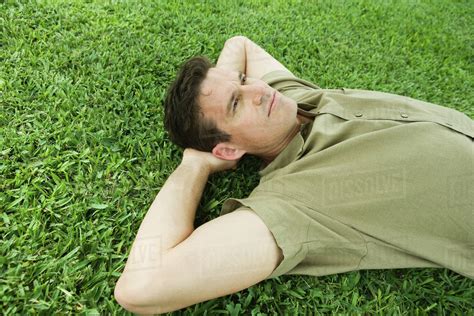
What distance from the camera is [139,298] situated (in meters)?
1.45

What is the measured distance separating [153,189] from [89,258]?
53 centimetres

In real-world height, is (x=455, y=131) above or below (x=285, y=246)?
above

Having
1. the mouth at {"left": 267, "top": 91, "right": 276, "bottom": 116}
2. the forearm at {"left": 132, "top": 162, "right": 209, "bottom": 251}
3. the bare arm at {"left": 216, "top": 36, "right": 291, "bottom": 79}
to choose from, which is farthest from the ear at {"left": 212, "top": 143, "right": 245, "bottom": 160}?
the bare arm at {"left": 216, "top": 36, "right": 291, "bottom": 79}

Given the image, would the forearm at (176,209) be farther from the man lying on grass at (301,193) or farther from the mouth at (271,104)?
the mouth at (271,104)

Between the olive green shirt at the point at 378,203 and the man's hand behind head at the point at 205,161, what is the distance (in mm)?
360

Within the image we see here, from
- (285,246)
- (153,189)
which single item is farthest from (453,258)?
(153,189)

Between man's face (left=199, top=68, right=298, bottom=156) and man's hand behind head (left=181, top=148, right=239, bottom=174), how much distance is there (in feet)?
0.45

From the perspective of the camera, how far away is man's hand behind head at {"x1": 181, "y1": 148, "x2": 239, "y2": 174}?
6.95 feet

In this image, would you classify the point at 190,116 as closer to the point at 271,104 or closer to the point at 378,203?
the point at 271,104

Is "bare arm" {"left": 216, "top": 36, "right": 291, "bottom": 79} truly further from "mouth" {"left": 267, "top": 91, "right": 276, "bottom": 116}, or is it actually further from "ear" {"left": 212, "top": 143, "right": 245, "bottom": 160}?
"ear" {"left": 212, "top": 143, "right": 245, "bottom": 160}

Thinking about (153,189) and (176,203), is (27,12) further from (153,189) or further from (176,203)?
(176,203)

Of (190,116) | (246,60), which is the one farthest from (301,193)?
(246,60)

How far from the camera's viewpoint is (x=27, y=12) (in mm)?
2992

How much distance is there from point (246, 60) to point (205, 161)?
1236 millimetres
